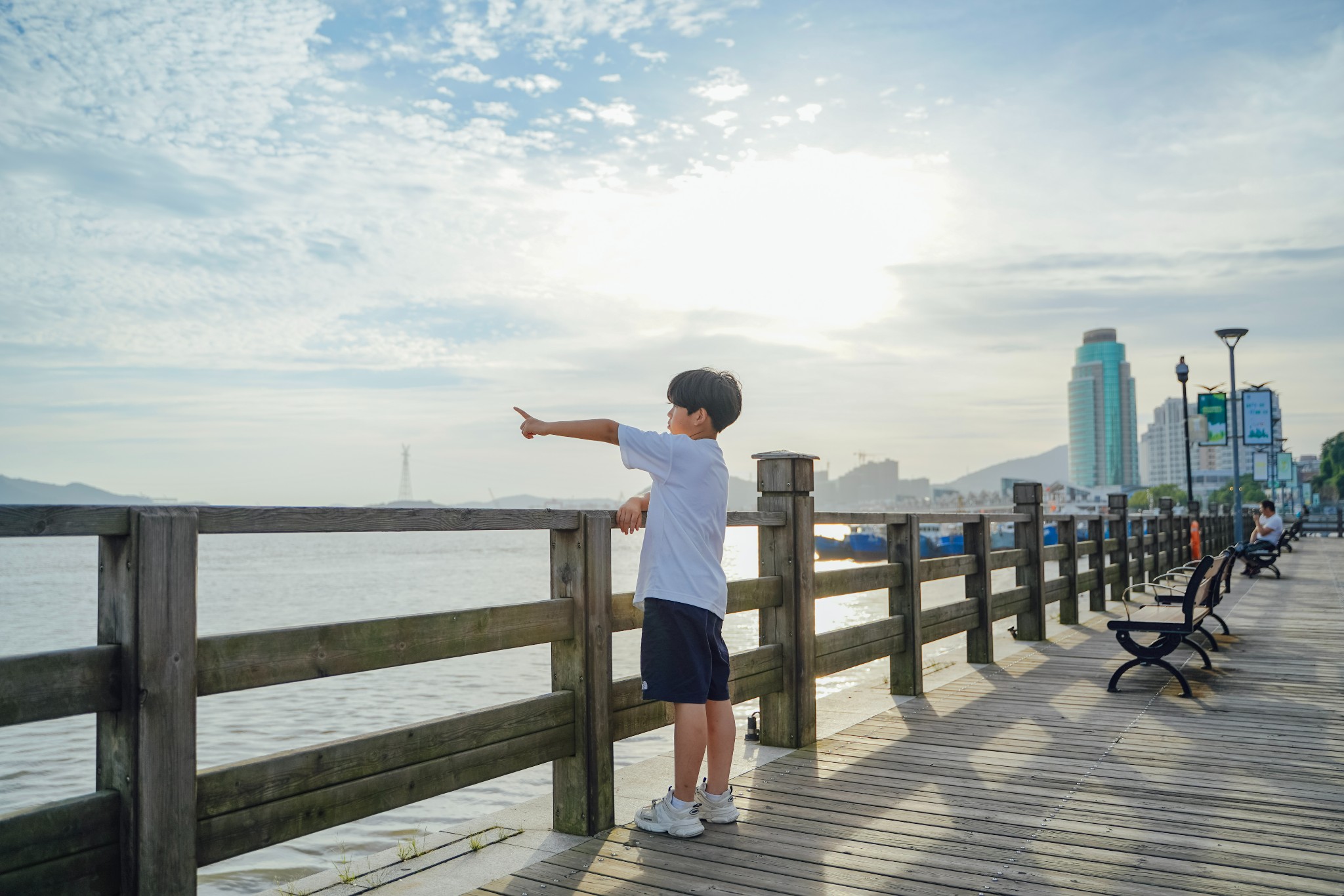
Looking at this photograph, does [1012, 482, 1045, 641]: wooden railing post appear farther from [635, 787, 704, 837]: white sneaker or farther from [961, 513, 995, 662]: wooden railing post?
[635, 787, 704, 837]: white sneaker

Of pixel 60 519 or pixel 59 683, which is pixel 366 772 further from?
pixel 60 519

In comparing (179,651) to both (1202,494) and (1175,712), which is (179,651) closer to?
(1175,712)

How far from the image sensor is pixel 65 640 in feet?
90.4

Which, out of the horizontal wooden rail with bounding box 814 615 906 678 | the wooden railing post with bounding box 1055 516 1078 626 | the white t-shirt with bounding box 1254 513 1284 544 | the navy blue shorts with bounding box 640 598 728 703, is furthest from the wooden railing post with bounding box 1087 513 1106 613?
the white t-shirt with bounding box 1254 513 1284 544

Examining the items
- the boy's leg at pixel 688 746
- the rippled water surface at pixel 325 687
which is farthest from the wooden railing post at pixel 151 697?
the rippled water surface at pixel 325 687

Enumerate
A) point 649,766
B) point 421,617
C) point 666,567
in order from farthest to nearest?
point 649,766
point 666,567
point 421,617

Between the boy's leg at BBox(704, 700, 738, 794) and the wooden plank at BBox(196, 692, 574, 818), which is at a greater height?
the wooden plank at BBox(196, 692, 574, 818)

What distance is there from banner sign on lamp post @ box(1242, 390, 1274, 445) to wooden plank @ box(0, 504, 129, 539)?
34101 mm

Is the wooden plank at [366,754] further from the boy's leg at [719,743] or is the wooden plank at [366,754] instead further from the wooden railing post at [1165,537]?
the wooden railing post at [1165,537]

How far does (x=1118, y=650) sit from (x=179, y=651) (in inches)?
337

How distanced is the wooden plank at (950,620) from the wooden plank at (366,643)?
3973 millimetres

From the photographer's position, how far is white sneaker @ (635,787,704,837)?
3.88m

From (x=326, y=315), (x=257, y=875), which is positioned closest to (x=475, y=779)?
(x=257, y=875)

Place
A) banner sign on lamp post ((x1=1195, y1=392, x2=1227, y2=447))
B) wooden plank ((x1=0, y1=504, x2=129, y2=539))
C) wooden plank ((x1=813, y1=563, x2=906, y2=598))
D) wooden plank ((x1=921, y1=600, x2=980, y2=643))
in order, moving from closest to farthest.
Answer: wooden plank ((x1=0, y1=504, x2=129, y2=539)) → wooden plank ((x1=813, y1=563, x2=906, y2=598)) → wooden plank ((x1=921, y1=600, x2=980, y2=643)) → banner sign on lamp post ((x1=1195, y1=392, x2=1227, y2=447))
